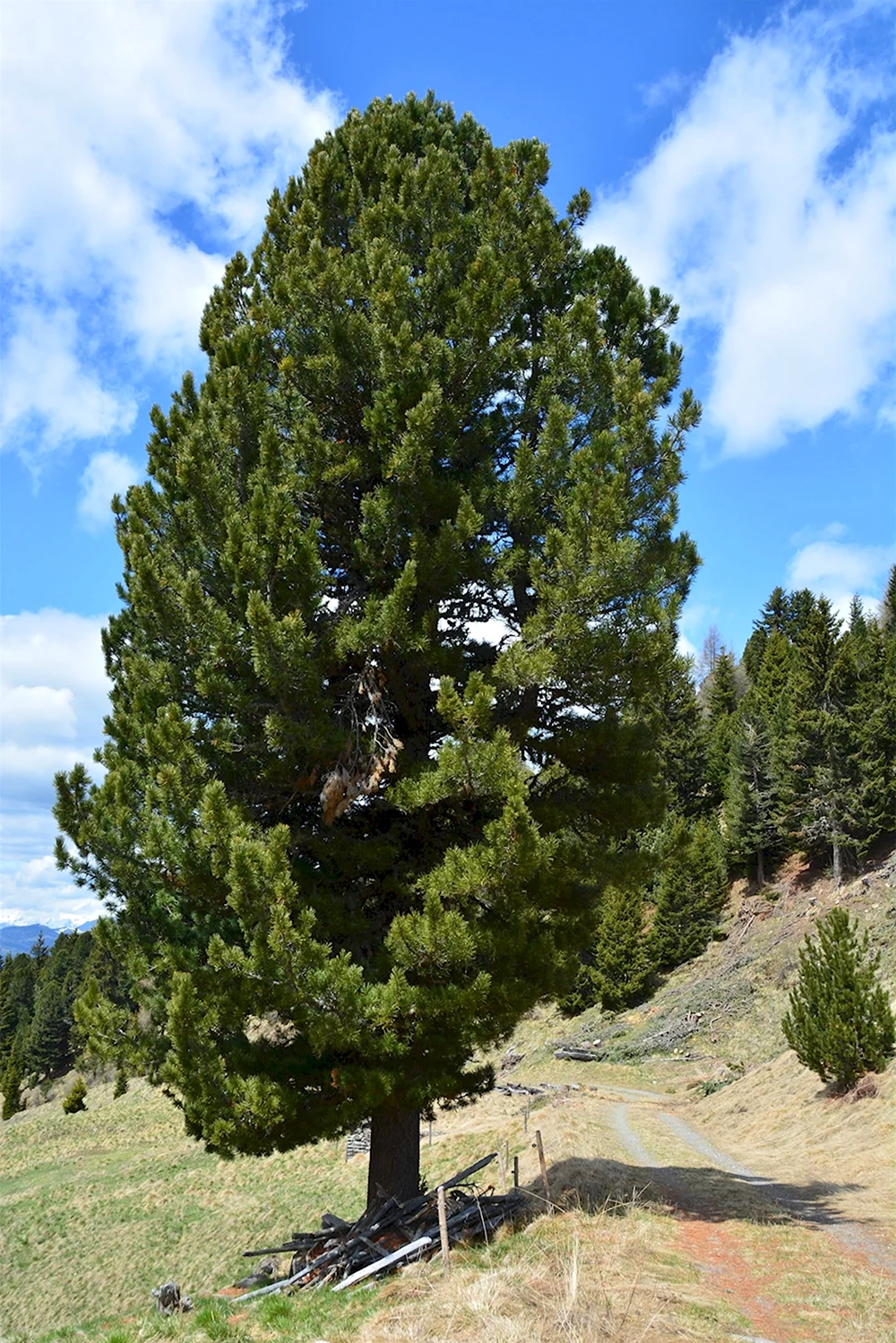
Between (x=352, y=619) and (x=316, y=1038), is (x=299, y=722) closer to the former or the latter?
(x=352, y=619)

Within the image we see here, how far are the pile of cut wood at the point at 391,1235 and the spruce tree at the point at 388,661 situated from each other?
1.07 feet

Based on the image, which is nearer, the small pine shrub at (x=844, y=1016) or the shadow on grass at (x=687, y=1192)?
the shadow on grass at (x=687, y=1192)

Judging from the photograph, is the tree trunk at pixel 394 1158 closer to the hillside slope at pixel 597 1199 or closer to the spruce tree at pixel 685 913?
the hillside slope at pixel 597 1199

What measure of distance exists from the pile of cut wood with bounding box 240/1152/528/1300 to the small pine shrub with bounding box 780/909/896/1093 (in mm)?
12318

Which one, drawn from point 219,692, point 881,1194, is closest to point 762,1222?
point 881,1194

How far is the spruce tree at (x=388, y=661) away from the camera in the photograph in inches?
300

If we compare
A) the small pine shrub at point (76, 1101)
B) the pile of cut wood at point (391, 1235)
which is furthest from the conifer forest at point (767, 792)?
the pile of cut wood at point (391, 1235)

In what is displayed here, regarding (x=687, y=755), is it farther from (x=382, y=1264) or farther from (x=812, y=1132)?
(x=382, y=1264)

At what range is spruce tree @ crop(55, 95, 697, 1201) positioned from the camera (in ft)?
25.0

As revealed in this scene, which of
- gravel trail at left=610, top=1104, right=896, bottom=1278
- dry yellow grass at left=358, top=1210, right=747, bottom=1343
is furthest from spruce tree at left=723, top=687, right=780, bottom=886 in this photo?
dry yellow grass at left=358, top=1210, right=747, bottom=1343

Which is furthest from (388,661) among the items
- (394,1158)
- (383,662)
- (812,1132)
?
(812,1132)

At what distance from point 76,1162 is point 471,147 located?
1344 inches

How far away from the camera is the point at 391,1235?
874cm

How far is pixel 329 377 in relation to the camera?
30.9 ft
